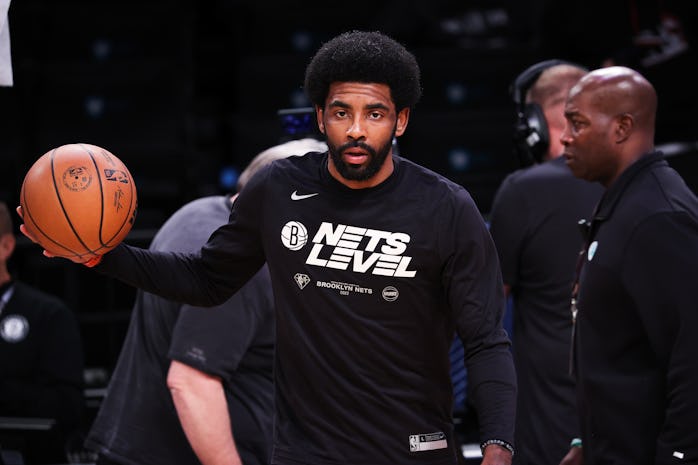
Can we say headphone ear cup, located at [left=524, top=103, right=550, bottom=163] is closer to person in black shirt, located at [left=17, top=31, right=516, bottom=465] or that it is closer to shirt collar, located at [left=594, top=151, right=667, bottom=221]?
shirt collar, located at [left=594, top=151, right=667, bottom=221]

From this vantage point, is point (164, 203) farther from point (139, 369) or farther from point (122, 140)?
point (139, 369)

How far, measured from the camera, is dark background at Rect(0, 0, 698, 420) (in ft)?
22.5

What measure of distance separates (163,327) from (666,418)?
160cm

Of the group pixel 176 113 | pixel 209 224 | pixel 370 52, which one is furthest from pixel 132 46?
pixel 370 52

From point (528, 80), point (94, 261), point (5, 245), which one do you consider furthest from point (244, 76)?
point (94, 261)

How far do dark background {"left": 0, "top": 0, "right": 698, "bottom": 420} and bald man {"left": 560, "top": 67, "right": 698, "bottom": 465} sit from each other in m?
3.51

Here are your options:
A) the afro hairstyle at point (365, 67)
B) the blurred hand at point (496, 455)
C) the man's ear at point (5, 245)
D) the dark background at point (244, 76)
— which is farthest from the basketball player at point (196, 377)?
the dark background at point (244, 76)

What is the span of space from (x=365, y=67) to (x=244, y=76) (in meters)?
4.73

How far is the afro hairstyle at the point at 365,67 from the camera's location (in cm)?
305

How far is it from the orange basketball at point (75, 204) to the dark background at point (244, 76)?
12.0 feet

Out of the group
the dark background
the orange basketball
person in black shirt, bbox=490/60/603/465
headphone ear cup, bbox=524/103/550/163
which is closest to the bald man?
person in black shirt, bbox=490/60/603/465

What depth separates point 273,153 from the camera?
366 cm

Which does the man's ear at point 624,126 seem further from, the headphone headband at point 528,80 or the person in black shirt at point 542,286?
the headphone headband at point 528,80

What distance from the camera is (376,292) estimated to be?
3029 mm
